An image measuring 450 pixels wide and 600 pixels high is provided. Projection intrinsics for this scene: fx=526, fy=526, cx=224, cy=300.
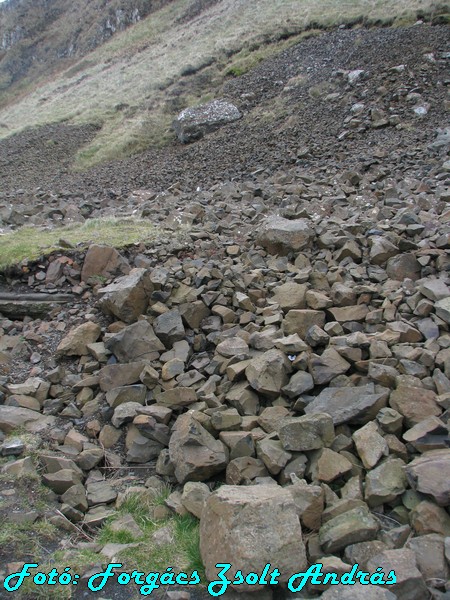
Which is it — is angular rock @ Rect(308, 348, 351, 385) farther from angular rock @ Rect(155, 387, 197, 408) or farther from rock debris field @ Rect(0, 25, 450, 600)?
angular rock @ Rect(155, 387, 197, 408)

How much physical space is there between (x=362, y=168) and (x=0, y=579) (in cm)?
854

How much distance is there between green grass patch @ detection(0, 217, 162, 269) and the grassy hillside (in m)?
9.01

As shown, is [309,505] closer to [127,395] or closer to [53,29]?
[127,395]

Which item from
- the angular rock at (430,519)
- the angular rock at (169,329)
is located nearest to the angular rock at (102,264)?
the angular rock at (169,329)

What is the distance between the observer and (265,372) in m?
4.30

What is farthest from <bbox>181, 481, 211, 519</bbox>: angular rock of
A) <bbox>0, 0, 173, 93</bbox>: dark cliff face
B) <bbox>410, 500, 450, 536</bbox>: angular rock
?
<bbox>0, 0, 173, 93</bbox>: dark cliff face

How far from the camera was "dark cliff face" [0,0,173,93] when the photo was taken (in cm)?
3816

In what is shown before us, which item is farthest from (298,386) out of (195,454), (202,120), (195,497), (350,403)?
(202,120)

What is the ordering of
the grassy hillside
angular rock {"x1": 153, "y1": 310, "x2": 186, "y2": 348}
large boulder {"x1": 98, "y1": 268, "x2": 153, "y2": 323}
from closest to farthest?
angular rock {"x1": 153, "y1": 310, "x2": 186, "y2": 348}, large boulder {"x1": 98, "y1": 268, "x2": 153, "y2": 323}, the grassy hillside

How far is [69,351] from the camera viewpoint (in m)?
5.34

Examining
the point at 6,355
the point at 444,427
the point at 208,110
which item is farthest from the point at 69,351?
the point at 208,110

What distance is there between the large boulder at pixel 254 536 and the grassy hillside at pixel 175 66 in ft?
48.8

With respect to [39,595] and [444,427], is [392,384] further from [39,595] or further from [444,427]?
[39,595]

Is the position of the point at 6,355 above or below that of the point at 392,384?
above
